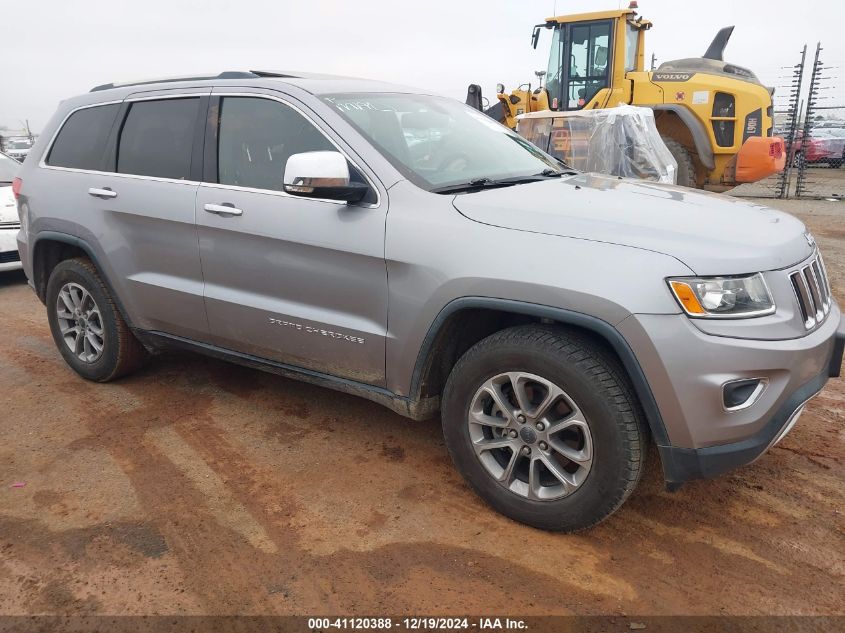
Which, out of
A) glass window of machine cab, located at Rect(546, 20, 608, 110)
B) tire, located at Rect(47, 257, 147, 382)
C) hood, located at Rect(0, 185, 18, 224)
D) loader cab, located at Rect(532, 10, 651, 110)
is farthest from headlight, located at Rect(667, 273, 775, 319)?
glass window of machine cab, located at Rect(546, 20, 608, 110)

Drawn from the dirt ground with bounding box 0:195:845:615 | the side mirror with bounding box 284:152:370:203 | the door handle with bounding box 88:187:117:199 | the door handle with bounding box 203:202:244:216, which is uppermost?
the side mirror with bounding box 284:152:370:203

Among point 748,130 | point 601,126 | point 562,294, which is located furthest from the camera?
point 748,130

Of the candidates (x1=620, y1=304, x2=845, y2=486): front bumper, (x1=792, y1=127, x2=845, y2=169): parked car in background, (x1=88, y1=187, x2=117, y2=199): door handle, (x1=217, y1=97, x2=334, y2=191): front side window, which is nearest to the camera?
(x1=620, y1=304, x2=845, y2=486): front bumper

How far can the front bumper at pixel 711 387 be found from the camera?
2.40 meters

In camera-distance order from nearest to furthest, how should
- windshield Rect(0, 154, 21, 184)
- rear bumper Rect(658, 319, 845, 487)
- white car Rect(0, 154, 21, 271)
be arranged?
1. rear bumper Rect(658, 319, 845, 487)
2. white car Rect(0, 154, 21, 271)
3. windshield Rect(0, 154, 21, 184)

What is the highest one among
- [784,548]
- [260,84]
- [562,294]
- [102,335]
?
[260,84]

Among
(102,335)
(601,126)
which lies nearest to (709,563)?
(102,335)

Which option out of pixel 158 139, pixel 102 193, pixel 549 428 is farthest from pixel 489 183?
pixel 102 193

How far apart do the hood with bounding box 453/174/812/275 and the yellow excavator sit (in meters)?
8.38

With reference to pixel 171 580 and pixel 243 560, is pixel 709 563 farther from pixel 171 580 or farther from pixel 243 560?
pixel 171 580

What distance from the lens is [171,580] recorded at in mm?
2611

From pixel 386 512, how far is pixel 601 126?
6.69 m

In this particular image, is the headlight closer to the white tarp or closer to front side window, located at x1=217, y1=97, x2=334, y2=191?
front side window, located at x1=217, y1=97, x2=334, y2=191

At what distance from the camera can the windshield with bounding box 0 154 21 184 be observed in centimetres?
818
